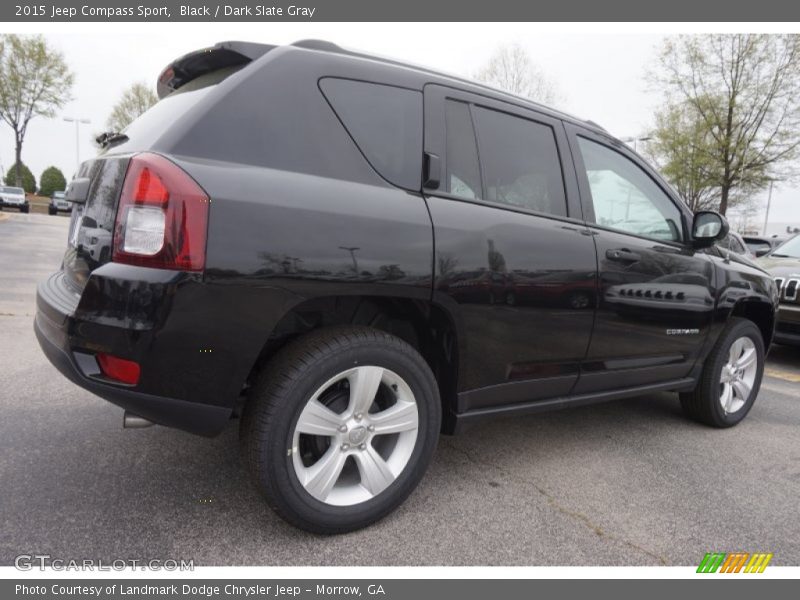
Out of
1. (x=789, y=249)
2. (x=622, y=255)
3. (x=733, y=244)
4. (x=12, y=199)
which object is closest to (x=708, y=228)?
(x=622, y=255)

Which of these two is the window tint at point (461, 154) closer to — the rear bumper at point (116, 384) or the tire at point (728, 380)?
the rear bumper at point (116, 384)

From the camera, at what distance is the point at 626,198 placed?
3.10 metres

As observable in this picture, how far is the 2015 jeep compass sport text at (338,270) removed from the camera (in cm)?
175

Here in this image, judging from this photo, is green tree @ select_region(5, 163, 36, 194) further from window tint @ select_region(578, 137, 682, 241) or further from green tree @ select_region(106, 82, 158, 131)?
window tint @ select_region(578, 137, 682, 241)

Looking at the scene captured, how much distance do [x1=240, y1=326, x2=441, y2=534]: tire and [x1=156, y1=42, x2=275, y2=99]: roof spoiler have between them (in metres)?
1.08

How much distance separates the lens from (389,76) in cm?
225

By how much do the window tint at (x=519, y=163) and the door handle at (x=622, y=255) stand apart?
1.10 ft

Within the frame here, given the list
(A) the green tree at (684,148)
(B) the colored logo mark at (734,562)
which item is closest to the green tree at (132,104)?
(A) the green tree at (684,148)

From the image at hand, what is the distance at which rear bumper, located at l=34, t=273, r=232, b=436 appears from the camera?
5.69ft

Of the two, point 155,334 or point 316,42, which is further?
point 316,42

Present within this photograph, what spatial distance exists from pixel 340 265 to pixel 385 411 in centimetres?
63

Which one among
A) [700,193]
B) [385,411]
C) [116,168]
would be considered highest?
[700,193]

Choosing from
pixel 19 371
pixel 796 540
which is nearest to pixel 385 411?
pixel 796 540
